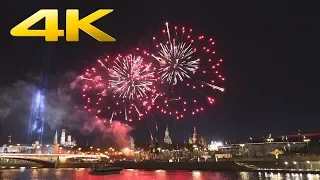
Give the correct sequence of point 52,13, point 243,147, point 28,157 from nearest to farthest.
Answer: point 52,13 → point 28,157 → point 243,147

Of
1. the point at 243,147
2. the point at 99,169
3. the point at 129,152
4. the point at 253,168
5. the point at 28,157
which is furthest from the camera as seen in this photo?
the point at 129,152

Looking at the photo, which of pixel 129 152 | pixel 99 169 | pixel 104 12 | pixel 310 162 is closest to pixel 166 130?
pixel 129 152

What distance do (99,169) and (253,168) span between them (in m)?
37.1

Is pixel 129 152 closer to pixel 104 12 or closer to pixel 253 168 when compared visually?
pixel 253 168

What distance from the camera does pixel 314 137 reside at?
359ft

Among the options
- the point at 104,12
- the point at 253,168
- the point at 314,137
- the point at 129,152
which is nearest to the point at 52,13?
the point at 104,12

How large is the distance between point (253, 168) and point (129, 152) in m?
91.0

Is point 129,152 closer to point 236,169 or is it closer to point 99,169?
point 99,169

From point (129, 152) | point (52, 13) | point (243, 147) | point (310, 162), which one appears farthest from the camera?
point (129, 152)

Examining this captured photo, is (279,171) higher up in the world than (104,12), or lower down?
lower down

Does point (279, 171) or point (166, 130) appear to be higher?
point (166, 130)

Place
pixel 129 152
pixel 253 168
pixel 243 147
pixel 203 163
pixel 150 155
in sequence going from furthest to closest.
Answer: pixel 129 152 < pixel 150 155 < pixel 243 147 < pixel 203 163 < pixel 253 168

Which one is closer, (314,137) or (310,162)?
(310,162)

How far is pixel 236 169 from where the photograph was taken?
219 ft
